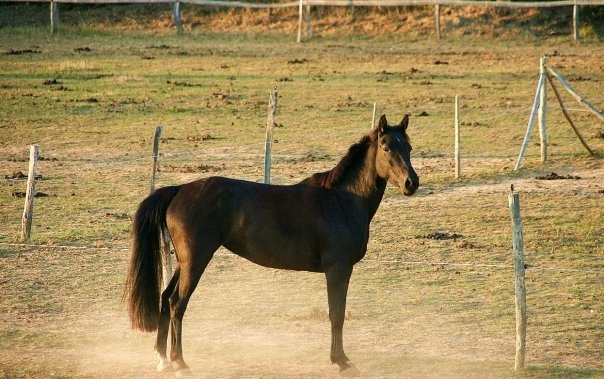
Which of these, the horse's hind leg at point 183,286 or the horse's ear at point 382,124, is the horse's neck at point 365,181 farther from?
the horse's hind leg at point 183,286

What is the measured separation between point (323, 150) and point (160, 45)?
1358 cm

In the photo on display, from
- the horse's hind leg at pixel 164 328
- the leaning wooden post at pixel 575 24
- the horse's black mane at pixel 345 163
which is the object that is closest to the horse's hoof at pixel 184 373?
the horse's hind leg at pixel 164 328

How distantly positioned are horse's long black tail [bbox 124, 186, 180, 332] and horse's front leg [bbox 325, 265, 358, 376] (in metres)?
1.37

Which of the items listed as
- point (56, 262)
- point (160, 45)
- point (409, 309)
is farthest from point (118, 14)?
point (409, 309)

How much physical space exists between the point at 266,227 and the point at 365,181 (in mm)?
864

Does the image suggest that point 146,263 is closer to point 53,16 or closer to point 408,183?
point 408,183

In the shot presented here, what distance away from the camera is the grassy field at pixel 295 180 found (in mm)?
9250

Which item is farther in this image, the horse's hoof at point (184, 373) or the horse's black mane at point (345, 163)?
the horse's black mane at point (345, 163)

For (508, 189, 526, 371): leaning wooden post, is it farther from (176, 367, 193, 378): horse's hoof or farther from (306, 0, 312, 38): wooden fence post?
(306, 0, 312, 38): wooden fence post

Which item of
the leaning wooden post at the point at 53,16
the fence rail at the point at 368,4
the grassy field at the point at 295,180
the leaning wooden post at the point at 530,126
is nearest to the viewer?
the grassy field at the point at 295,180

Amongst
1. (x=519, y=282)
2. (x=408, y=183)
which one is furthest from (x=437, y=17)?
(x=408, y=183)

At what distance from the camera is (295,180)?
16297 mm

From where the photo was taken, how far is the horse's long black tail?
8336 mm

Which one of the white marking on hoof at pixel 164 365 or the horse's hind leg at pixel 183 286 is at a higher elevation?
the horse's hind leg at pixel 183 286
